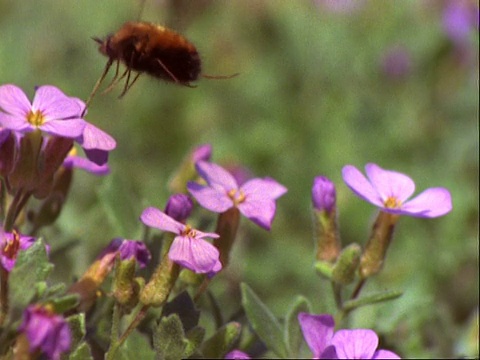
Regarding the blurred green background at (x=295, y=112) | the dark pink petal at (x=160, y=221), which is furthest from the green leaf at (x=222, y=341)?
the blurred green background at (x=295, y=112)

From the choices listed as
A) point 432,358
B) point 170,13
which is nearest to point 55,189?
point 432,358

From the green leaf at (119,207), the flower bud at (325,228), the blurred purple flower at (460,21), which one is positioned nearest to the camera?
the flower bud at (325,228)

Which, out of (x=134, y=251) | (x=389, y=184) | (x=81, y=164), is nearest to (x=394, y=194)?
(x=389, y=184)

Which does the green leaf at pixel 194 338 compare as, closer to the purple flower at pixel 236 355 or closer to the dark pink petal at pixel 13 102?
the purple flower at pixel 236 355

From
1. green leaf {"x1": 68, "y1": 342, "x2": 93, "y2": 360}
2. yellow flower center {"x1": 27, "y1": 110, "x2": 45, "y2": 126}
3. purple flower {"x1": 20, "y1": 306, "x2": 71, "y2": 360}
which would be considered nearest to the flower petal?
yellow flower center {"x1": 27, "y1": 110, "x2": 45, "y2": 126}

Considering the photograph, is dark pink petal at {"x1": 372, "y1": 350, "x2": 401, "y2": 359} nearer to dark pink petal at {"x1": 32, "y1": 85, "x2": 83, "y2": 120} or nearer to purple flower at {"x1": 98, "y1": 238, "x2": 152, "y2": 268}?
purple flower at {"x1": 98, "y1": 238, "x2": 152, "y2": 268}

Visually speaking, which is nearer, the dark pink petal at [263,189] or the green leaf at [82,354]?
the green leaf at [82,354]
